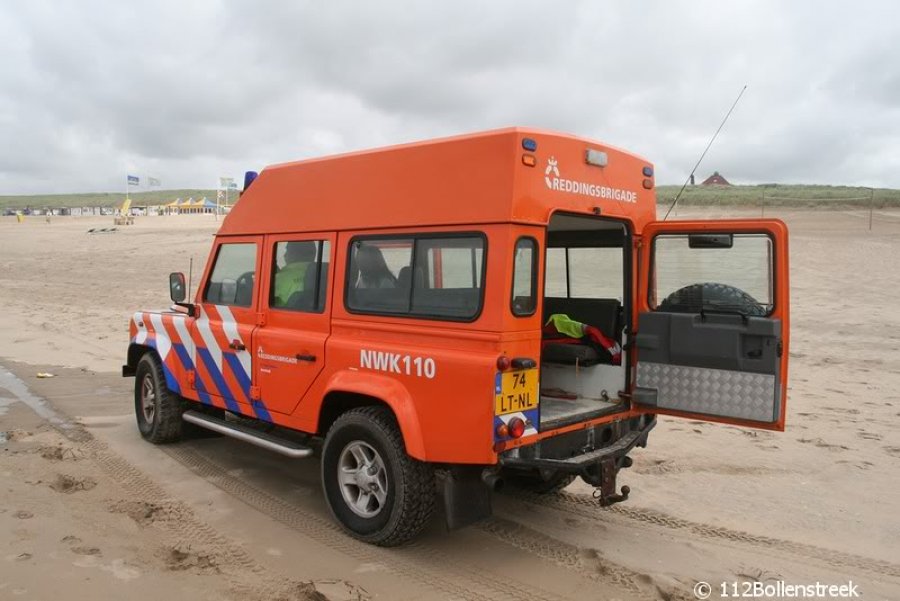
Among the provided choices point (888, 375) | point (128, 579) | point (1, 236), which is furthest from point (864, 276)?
point (1, 236)

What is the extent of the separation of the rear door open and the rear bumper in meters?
0.23

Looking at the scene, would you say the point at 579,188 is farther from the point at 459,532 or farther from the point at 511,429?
the point at 459,532

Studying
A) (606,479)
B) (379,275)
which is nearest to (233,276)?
(379,275)

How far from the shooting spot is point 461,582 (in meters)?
3.76

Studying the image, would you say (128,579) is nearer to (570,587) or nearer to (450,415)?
(450,415)

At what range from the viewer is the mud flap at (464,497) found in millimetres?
3777

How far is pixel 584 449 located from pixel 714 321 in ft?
3.82

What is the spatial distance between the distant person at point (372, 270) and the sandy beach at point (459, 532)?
5.40 ft

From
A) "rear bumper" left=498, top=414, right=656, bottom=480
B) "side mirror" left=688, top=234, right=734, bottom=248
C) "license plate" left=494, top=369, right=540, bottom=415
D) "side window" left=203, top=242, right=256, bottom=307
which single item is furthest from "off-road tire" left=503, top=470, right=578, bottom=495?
"side window" left=203, top=242, right=256, bottom=307

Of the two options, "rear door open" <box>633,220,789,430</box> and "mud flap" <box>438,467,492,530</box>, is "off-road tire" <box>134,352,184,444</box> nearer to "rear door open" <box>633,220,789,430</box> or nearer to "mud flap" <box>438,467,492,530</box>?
"mud flap" <box>438,467,492,530</box>

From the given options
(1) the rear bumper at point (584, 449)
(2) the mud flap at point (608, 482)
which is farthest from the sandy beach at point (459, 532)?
(1) the rear bumper at point (584, 449)

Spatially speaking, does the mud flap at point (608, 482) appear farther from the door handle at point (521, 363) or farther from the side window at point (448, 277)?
the side window at point (448, 277)

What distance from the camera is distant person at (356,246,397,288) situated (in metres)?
4.25

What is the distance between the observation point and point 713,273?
4.40 metres
